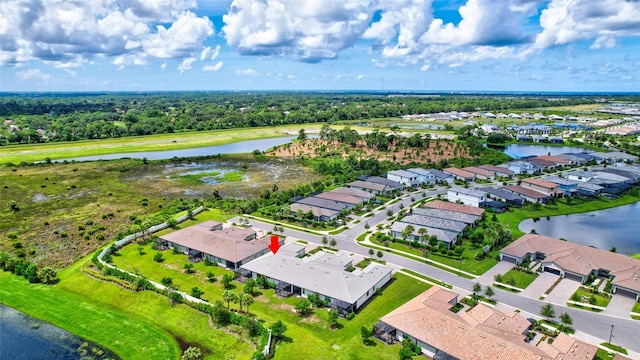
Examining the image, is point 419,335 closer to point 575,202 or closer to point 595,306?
point 595,306

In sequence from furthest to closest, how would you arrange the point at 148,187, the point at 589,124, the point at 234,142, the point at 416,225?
the point at 589,124 → the point at 234,142 → the point at 148,187 → the point at 416,225

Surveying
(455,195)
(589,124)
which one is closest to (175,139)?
(455,195)

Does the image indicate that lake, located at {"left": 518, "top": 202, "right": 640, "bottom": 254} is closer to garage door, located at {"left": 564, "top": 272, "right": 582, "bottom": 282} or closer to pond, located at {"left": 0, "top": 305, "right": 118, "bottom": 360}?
garage door, located at {"left": 564, "top": 272, "right": 582, "bottom": 282}

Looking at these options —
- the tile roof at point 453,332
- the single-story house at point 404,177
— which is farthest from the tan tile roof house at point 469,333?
the single-story house at point 404,177

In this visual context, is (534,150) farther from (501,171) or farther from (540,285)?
(540,285)

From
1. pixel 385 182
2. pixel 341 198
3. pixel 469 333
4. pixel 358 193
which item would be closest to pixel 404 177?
pixel 385 182

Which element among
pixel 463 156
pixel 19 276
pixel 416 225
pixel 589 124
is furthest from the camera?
pixel 589 124
